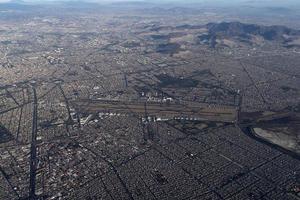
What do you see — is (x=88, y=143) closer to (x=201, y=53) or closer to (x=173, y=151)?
(x=173, y=151)

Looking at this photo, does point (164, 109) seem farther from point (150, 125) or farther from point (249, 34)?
point (249, 34)

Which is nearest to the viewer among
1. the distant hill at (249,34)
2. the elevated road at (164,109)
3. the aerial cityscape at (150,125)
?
the aerial cityscape at (150,125)

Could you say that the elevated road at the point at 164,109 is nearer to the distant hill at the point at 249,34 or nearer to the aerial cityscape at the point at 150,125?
the aerial cityscape at the point at 150,125

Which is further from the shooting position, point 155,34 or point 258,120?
point 155,34

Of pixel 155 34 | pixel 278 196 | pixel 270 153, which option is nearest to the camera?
pixel 278 196

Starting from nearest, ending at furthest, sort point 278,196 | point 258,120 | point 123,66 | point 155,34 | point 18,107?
1. point 278,196
2. point 258,120
3. point 18,107
4. point 123,66
5. point 155,34

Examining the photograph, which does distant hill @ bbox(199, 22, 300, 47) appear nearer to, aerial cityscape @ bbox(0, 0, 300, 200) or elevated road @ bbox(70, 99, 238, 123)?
aerial cityscape @ bbox(0, 0, 300, 200)

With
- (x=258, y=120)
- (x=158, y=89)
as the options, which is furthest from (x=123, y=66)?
(x=258, y=120)

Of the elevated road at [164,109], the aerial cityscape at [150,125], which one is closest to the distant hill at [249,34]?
the aerial cityscape at [150,125]
